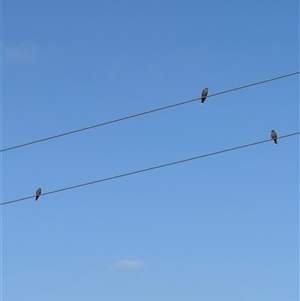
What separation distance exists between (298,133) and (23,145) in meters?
8.01

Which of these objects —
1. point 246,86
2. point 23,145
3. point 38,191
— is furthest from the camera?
point 38,191

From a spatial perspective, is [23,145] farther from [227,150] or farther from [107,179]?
[227,150]

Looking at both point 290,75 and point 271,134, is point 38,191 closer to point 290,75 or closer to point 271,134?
point 271,134

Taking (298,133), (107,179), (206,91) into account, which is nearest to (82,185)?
(107,179)

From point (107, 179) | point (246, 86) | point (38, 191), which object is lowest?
point (107, 179)

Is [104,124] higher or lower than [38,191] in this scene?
lower

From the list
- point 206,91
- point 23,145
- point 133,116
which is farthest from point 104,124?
point 206,91

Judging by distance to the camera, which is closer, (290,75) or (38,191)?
(290,75)

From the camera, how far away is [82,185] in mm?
26203

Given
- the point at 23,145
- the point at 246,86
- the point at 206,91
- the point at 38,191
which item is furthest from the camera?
the point at 38,191

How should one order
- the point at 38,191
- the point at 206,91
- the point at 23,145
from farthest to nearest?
the point at 38,191, the point at 206,91, the point at 23,145

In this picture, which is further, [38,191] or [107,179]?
[38,191]

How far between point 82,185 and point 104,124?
197 centimetres

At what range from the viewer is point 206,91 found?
37281 mm
